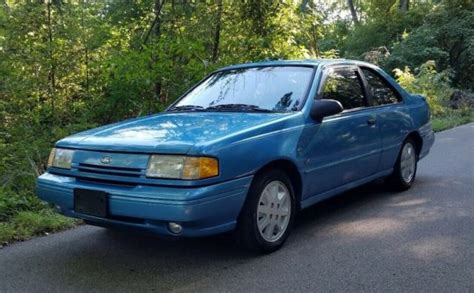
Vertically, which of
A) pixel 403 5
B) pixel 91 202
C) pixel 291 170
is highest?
pixel 403 5

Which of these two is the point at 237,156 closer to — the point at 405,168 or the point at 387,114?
the point at 387,114

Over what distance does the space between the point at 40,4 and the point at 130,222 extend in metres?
5.95

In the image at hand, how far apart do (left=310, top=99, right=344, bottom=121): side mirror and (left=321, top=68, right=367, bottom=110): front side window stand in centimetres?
30

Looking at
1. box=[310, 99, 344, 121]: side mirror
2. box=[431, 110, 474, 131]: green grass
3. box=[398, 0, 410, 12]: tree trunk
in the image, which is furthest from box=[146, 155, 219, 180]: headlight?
box=[398, 0, 410, 12]: tree trunk

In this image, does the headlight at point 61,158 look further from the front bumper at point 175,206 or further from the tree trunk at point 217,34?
the tree trunk at point 217,34

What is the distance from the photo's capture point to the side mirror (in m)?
4.62

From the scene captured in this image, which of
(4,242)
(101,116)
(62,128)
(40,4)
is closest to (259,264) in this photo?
(4,242)

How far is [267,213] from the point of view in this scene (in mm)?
4188

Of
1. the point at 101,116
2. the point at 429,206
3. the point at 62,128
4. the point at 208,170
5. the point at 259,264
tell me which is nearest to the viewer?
the point at 208,170

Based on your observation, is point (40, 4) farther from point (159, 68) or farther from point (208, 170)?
point (208, 170)

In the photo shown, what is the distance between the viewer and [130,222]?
3.72 m

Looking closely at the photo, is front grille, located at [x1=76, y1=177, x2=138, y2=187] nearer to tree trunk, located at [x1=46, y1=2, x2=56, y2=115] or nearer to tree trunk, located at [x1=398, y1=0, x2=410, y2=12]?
tree trunk, located at [x1=46, y1=2, x2=56, y2=115]

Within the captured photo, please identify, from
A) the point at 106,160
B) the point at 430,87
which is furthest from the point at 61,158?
the point at 430,87

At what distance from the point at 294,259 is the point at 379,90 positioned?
8.73 ft
